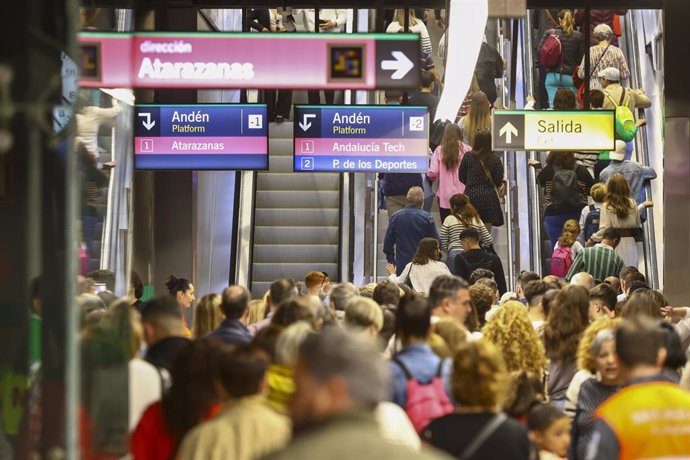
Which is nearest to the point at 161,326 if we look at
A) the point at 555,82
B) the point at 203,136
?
the point at 203,136

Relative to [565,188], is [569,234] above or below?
below

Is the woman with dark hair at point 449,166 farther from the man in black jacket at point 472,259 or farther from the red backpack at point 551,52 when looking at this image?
the man in black jacket at point 472,259

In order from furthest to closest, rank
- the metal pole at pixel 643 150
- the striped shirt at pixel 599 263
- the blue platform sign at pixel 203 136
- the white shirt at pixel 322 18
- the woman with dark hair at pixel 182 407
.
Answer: the white shirt at pixel 322 18 < the metal pole at pixel 643 150 < the blue platform sign at pixel 203 136 < the striped shirt at pixel 599 263 < the woman with dark hair at pixel 182 407

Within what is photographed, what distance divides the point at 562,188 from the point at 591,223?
0.87 m

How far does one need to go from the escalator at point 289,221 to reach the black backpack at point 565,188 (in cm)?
301

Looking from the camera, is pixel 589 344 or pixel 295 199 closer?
pixel 589 344

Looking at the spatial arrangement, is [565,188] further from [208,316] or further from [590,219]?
[208,316]

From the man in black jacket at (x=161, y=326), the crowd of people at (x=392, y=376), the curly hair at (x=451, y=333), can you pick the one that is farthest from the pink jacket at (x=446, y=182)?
the man in black jacket at (x=161, y=326)

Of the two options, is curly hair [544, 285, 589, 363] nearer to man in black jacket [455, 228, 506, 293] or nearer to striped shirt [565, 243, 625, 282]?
man in black jacket [455, 228, 506, 293]

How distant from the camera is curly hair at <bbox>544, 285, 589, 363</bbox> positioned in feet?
24.6

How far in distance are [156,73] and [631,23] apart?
10198 millimetres

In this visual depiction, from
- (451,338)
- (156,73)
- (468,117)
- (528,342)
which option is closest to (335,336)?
(451,338)

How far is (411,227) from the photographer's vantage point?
14.5m

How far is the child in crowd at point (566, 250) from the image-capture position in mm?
15414
